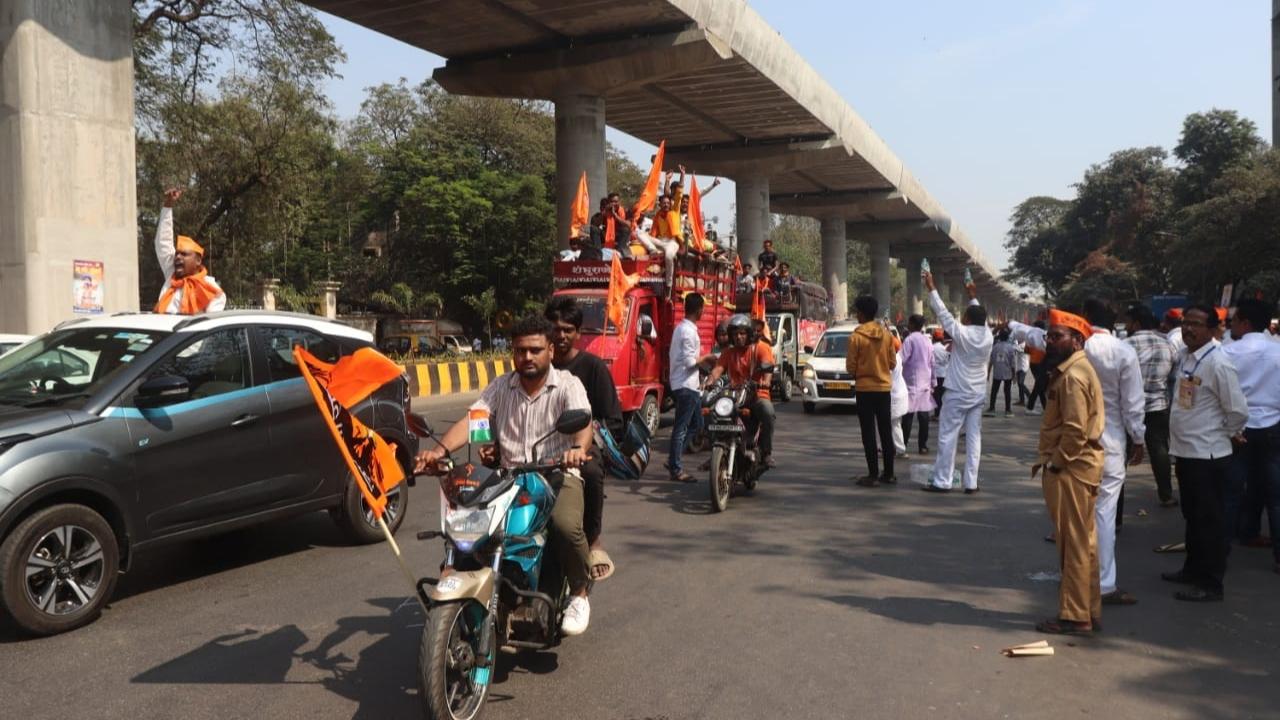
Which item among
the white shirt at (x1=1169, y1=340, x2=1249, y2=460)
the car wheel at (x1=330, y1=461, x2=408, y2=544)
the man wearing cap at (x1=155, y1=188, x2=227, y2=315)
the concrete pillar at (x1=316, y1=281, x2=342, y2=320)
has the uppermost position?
the concrete pillar at (x1=316, y1=281, x2=342, y2=320)

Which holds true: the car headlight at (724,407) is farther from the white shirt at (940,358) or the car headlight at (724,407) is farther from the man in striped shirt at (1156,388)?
the white shirt at (940,358)

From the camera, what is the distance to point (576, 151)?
2339 cm

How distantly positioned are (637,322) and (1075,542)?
27.3 feet

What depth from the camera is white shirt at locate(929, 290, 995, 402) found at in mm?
9492

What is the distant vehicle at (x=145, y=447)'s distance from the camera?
15.9 feet

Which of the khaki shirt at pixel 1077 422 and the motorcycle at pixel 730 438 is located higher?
the khaki shirt at pixel 1077 422

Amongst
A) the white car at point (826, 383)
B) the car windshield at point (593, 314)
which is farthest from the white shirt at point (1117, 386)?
the white car at point (826, 383)

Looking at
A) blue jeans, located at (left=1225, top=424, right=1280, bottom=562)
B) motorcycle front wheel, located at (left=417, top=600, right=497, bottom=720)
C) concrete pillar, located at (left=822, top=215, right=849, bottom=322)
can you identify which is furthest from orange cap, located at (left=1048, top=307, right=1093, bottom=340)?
concrete pillar, located at (left=822, top=215, right=849, bottom=322)

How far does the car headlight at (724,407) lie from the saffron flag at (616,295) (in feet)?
13.1

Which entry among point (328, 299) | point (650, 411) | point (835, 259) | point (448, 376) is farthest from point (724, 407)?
point (835, 259)

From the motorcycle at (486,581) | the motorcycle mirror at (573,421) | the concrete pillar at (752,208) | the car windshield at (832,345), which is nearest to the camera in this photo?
the motorcycle at (486,581)

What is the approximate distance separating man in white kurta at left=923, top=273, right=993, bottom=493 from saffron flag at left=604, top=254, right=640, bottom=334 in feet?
14.3

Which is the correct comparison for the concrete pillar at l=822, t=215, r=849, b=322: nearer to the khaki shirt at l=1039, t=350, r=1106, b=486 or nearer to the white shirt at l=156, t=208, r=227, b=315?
the white shirt at l=156, t=208, r=227, b=315

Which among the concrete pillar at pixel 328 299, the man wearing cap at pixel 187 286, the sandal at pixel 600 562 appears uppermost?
the concrete pillar at pixel 328 299
